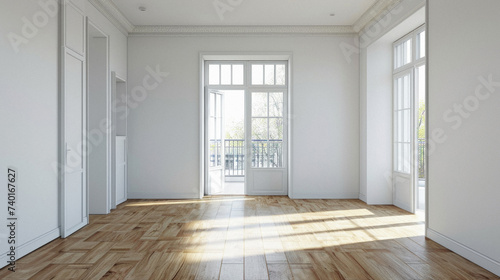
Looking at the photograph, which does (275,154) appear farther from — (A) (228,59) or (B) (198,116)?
(A) (228,59)

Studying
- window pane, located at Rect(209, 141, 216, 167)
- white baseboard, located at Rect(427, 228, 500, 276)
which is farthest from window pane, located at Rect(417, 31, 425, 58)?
window pane, located at Rect(209, 141, 216, 167)

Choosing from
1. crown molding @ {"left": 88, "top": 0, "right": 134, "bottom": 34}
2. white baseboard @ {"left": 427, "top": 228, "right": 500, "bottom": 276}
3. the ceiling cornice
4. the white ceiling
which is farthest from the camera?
the ceiling cornice

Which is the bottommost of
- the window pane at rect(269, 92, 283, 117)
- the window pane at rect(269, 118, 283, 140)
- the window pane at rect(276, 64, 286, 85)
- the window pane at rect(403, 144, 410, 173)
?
the window pane at rect(403, 144, 410, 173)

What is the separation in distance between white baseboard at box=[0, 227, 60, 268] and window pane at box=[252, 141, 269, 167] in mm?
3525

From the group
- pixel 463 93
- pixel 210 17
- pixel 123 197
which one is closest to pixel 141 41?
pixel 210 17

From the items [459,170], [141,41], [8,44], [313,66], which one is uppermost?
[141,41]

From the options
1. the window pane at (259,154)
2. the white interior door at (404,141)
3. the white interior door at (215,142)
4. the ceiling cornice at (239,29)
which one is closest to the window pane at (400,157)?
the white interior door at (404,141)

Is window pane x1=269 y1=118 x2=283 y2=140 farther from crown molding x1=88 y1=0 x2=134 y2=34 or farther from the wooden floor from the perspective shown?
crown molding x1=88 y1=0 x2=134 y2=34

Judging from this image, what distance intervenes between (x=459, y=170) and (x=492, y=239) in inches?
26.2

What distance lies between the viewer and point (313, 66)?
19.4 feet

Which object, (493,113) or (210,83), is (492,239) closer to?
(493,113)

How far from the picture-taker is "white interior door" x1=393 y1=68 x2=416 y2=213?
15.8 feet

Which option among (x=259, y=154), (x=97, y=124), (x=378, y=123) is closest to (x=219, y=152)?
(x=259, y=154)

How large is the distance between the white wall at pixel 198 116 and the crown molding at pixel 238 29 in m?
0.11
